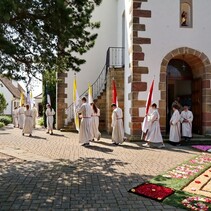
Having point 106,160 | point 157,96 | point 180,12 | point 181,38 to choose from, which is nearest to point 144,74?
point 157,96

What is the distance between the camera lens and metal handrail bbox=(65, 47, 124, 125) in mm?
16984

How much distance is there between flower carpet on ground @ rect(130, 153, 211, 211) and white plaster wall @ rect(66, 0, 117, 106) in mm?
11960

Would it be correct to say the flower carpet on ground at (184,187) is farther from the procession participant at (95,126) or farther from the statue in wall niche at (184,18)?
the statue in wall niche at (184,18)

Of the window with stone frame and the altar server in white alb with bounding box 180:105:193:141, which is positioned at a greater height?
the window with stone frame

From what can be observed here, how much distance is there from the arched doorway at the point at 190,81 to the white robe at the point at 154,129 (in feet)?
4.25

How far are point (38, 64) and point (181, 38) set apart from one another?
7220mm

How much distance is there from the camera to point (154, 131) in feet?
37.0

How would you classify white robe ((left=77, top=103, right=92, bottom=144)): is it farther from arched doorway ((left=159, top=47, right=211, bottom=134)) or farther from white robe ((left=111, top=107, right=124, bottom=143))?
arched doorway ((left=159, top=47, right=211, bottom=134))

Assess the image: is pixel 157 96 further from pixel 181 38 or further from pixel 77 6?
pixel 77 6

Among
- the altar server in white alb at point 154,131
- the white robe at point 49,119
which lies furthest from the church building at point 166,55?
the white robe at point 49,119

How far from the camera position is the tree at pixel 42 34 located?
6.18 metres

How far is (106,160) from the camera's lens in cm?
822

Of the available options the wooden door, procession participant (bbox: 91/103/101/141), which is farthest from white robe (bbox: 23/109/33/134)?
the wooden door

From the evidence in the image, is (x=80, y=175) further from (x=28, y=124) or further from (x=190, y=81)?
(x=190, y=81)
